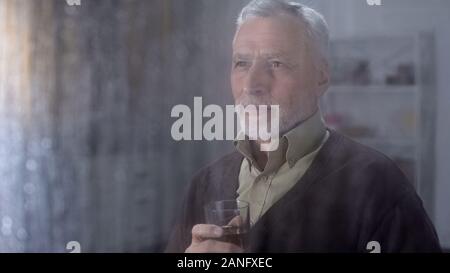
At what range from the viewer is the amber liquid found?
1891 millimetres

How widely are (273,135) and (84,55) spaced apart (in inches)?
28.6

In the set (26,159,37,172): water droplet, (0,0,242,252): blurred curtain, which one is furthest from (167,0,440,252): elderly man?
(26,159,37,172): water droplet

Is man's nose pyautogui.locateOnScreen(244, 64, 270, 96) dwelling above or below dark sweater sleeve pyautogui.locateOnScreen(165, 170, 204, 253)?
above

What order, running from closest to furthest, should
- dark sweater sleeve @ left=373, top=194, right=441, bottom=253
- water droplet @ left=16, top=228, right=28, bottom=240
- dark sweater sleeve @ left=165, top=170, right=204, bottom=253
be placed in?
dark sweater sleeve @ left=373, top=194, right=441, bottom=253 → dark sweater sleeve @ left=165, top=170, right=204, bottom=253 → water droplet @ left=16, top=228, right=28, bottom=240

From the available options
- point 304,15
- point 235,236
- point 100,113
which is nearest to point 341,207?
point 235,236

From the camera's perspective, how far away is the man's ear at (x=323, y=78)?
76.0 inches

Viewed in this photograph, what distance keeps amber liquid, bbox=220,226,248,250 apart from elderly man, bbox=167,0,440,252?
0.02m

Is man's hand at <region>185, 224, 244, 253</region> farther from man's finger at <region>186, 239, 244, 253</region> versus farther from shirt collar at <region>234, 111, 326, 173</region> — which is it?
shirt collar at <region>234, 111, 326, 173</region>

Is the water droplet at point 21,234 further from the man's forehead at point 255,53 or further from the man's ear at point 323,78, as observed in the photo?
the man's ear at point 323,78

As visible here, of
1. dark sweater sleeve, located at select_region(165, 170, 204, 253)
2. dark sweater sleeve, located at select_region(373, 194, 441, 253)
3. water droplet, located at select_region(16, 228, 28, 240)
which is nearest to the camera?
dark sweater sleeve, located at select_region(373, 194, 441, 253)

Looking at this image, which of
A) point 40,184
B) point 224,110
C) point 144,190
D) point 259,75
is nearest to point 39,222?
point 40,184

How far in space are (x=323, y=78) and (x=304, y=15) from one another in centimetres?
22

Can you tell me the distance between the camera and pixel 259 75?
1906 mm
